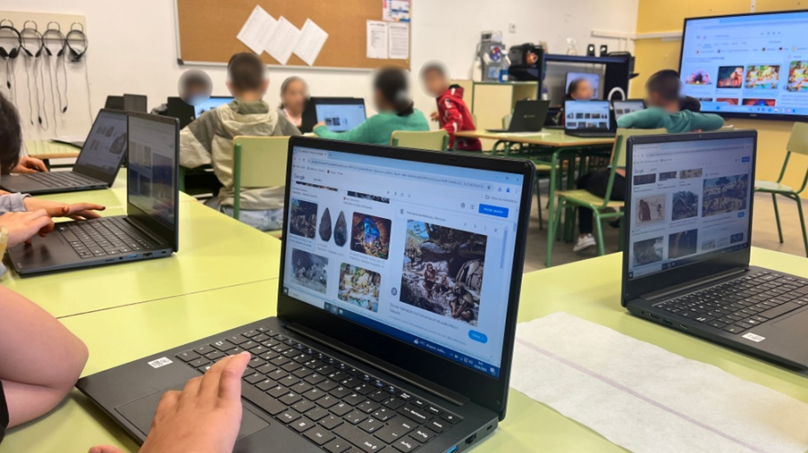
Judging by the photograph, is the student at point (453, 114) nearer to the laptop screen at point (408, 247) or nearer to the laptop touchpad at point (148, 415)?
the laptop screen at point (408, 247)

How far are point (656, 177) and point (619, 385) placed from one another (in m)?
0.40

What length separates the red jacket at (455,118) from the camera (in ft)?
13.8

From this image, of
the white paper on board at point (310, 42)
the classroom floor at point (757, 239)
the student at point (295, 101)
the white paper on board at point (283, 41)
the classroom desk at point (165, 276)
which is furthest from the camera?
the white paper on board at point (310, 42)

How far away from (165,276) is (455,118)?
334cm

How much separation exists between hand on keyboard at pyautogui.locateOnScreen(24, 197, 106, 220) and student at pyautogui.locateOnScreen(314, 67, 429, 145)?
5.14ft

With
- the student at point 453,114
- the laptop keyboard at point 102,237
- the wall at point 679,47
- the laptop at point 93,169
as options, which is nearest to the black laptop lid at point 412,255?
the laptop keyboard at point 102,237

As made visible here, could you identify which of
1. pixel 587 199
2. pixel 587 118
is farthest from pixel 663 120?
pixel 587 118

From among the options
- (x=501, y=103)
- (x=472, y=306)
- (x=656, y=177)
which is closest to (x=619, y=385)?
(x=472, y=306)

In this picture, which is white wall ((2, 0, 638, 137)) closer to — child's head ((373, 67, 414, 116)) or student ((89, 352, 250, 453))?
child's head ((373, 67, 414, 116))

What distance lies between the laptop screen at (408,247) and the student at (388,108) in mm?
2136

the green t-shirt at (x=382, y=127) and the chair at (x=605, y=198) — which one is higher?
the green t-shirt at (x=382, y=127)

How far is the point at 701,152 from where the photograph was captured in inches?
40.4

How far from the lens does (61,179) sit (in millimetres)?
2006

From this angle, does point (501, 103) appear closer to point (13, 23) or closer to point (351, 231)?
point (13, 23)
